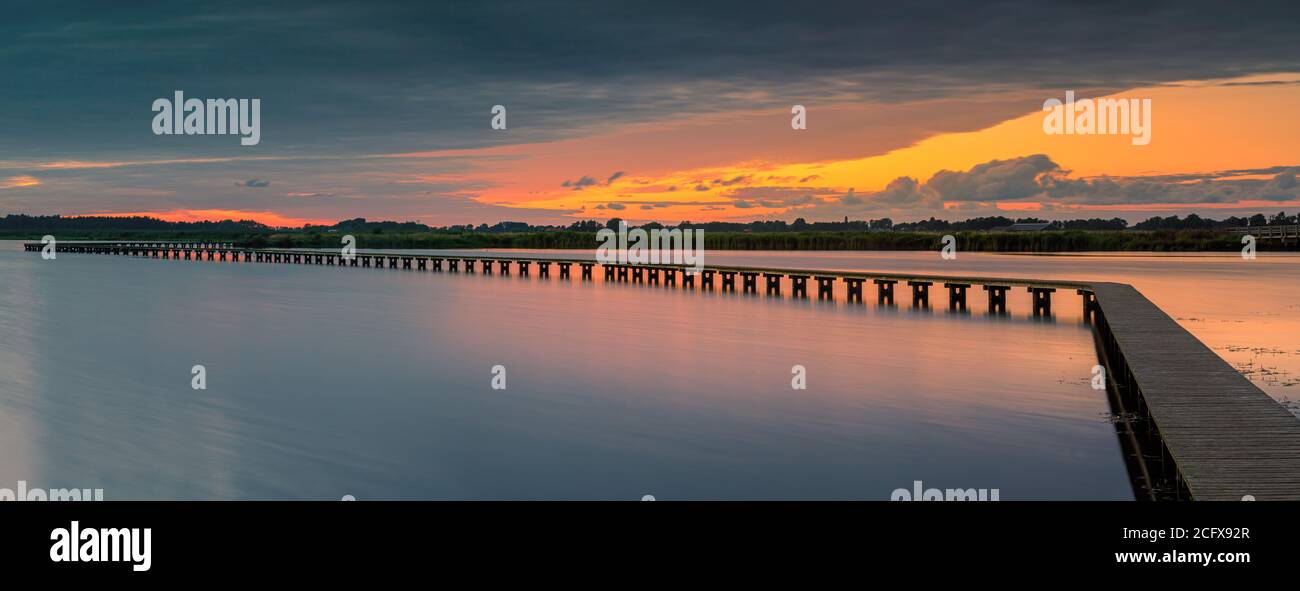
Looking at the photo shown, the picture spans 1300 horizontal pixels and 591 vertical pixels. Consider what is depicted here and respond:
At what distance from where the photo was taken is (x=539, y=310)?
33219 millimetres

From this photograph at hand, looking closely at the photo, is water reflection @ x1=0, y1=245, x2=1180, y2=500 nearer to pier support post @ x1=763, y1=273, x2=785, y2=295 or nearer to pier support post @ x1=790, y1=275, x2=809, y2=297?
pier support post @ x1=790, y1=275, x2=809, y2=297

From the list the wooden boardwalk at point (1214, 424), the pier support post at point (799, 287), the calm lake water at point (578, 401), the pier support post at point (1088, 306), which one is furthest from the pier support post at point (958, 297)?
the wooden boardwalk at point (1214, 424)

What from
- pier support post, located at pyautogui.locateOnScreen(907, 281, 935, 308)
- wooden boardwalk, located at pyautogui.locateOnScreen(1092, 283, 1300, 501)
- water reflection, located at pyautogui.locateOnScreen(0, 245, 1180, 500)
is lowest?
water reflection, located at pyautogui.locateOnScreen(0, 245, 1180, 500)

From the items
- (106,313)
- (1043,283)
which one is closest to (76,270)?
(106,313)

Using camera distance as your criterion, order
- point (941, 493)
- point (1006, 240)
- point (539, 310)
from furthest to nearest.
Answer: point (1006, 240), point (539, 310), point (941, 493)

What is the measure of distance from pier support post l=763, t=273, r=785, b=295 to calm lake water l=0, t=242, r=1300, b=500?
6.00 meters

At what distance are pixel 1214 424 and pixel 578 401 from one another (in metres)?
8.71

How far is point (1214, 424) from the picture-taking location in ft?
30.9

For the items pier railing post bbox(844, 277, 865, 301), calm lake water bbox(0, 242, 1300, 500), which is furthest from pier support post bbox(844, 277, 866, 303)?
calm lake water bbox(0, 242, 1300, 500)

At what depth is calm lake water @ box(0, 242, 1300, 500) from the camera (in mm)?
11117

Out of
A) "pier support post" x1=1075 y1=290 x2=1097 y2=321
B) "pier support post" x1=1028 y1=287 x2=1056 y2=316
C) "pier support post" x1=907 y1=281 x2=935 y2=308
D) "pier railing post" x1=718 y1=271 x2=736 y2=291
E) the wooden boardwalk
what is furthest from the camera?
"pier railing post" x1=718 y1=271 x2=736 y2=291

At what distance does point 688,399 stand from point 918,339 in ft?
30.3

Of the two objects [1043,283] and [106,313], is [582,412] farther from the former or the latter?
[106,313]
